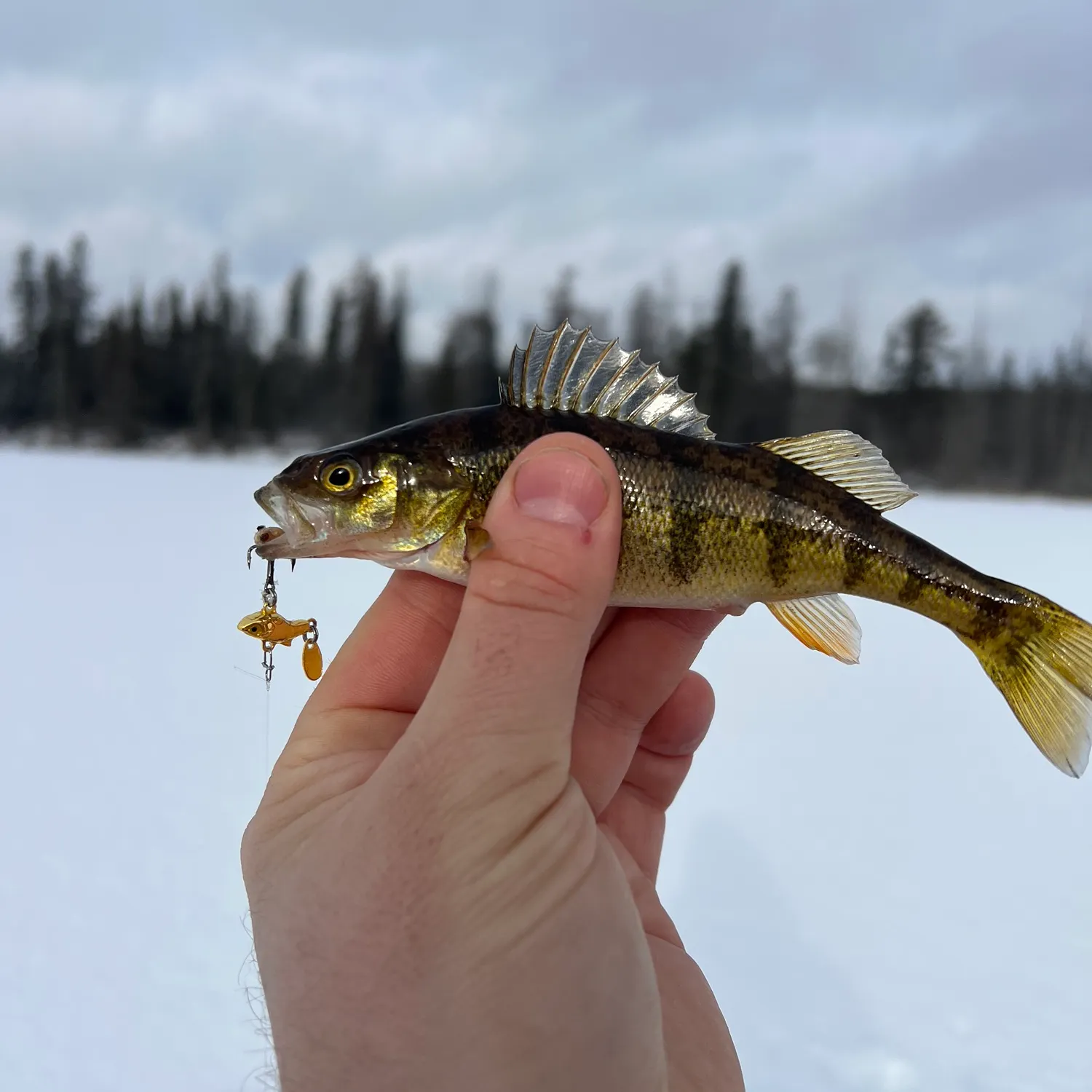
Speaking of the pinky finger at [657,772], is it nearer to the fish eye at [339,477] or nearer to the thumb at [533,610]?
the thumb at [533,610]

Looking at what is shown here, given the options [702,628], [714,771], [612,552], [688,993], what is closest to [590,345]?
[612,552]

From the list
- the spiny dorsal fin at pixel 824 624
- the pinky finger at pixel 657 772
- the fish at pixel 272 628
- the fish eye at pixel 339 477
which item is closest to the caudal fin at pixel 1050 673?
the spiny dorsal fin at pixel 824 624

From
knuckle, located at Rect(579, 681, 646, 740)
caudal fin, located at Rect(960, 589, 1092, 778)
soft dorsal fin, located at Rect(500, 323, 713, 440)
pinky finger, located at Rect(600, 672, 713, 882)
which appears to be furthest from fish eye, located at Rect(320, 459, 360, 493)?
caudal fin, located at Rect(960, 589, 1092, 778)

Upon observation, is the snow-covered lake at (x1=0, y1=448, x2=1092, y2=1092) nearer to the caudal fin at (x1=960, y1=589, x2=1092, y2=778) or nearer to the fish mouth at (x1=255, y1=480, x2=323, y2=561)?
the caudal fin at (x1=960, y1=589, x2=1092, y2=778)

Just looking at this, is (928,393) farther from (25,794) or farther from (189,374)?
(25,794)

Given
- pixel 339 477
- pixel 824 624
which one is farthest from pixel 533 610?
pixel 824 624

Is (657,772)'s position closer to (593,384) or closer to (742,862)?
(742,862)
